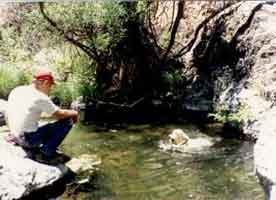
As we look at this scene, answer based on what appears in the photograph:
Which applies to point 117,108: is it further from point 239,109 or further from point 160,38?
point 239,109

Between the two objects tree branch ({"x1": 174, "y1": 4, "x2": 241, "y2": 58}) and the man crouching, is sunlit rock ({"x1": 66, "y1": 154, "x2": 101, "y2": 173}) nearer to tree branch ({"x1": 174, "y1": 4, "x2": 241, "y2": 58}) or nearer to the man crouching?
the man crouching

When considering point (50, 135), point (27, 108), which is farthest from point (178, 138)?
point (27, 108)

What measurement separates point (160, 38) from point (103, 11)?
2663mm

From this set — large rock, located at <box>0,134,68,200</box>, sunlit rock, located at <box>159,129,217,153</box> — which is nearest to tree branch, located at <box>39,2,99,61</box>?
sunlit rock, located at <box>159,129,217,153</box>

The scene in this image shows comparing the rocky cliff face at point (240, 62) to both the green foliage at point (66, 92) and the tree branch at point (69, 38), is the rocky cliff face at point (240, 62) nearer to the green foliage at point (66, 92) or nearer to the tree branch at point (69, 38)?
the tree branch at point (69, 38)

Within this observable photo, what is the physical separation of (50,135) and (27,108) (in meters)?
0.77

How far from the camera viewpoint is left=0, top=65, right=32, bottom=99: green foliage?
1600 cm

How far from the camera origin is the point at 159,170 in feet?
30.4

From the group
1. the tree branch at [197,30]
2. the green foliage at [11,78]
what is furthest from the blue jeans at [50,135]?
the green foliage at [11,78]

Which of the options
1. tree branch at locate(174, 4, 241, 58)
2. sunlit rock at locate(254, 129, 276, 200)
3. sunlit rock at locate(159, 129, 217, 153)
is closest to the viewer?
sunlit rock at locate(254, 129, 276, 200)

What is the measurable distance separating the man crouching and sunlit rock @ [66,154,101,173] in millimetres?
620

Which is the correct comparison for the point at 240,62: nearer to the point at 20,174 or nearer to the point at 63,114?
the point at 63,114

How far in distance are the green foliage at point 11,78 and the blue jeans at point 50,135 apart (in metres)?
7.52

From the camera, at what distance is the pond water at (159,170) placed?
26.5 feet
